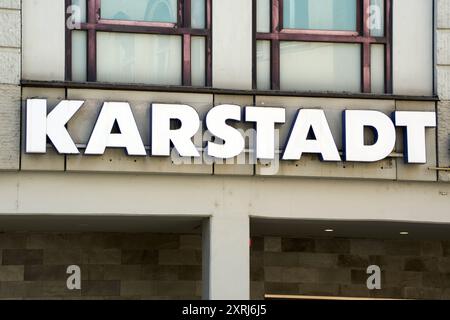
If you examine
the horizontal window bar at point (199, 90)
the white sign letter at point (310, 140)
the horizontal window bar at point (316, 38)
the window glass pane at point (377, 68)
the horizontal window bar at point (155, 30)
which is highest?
the horizontal window bar at point (155, 30)

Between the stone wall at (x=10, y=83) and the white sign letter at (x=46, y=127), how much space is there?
25 cm

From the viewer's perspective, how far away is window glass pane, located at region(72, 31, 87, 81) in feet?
62.3

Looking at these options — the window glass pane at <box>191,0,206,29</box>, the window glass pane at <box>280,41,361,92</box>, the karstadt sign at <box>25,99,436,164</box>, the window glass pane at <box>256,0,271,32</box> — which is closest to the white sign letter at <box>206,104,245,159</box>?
the karstadt sign at <box>25,99,436,164</box>

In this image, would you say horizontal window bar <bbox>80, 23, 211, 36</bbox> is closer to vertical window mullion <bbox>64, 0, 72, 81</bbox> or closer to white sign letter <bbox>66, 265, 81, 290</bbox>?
vertical window mullion <bbox>64, 0, 72, 81</bbox>

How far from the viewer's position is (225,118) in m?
18.7

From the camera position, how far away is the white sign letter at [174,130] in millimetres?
18422

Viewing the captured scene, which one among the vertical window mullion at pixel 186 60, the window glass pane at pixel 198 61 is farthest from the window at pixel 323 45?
the vertical window mullion at pixel 186 60

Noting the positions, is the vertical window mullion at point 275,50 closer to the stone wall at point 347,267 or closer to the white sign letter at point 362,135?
the white sign letter at point 362,135

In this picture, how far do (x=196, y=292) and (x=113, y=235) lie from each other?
6.10ft

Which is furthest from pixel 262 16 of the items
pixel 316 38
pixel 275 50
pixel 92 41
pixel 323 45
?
pixel 92 41

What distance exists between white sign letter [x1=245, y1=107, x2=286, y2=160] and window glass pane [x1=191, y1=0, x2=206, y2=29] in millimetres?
1715

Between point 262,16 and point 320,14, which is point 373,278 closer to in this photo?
point 320,14

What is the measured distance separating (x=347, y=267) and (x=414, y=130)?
435 cm
